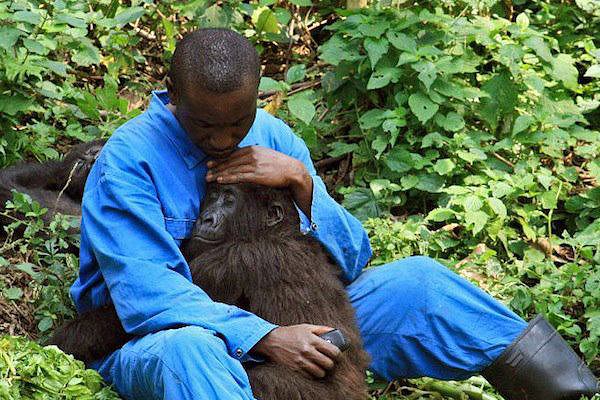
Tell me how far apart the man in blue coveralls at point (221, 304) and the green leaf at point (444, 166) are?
1.54m

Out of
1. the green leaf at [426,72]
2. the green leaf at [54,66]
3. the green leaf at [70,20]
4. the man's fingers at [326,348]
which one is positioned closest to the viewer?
the man's fingers at [326,348]

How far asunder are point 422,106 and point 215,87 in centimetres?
232

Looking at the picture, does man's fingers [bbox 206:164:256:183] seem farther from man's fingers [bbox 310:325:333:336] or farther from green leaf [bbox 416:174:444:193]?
green leaf [bbox 416:174:444:193]

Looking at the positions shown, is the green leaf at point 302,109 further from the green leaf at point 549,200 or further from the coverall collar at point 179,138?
the coverall collar at point 179,138

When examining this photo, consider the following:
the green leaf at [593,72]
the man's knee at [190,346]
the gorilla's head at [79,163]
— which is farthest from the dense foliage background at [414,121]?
the man's knee at [190,346]

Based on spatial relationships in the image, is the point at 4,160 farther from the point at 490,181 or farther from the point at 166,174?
the point at 490,181

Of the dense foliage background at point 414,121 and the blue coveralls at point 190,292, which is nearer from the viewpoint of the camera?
the blue coveralls at point 190,292

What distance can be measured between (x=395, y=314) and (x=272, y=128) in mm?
846

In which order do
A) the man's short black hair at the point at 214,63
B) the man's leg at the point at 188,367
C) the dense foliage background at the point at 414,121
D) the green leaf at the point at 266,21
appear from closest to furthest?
the man's leg at the point at 188,367, the man's short black hair at the point at 214,63, the dense foliage background at the point at 414,121, the green leaf at the point at 266,21

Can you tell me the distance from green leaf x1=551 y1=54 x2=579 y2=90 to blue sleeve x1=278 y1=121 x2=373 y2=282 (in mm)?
2325

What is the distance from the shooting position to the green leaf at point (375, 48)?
18.6 feet

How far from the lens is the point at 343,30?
5.95m

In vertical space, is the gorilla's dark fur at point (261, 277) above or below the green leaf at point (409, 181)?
above

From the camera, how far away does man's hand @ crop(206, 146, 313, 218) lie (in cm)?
377
